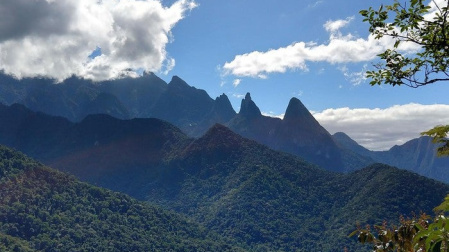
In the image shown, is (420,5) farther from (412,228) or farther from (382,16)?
(412,228)

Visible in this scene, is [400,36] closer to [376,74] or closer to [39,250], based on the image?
[376,74]

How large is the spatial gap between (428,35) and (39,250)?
8365 inches

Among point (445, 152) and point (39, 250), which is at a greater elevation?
point (445, 152)

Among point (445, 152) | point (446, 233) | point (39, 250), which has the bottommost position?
point (39, 250)

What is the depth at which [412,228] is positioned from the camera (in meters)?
13.3

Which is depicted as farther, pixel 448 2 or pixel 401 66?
pixel 401 66

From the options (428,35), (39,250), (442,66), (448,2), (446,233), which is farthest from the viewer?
(39,250)

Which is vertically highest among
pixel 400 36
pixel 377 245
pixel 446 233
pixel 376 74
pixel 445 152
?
pixel 400 36

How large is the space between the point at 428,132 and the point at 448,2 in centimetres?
414

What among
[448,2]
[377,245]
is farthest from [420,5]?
[377,245]

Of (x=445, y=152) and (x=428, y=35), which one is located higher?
(x=428, y=35)

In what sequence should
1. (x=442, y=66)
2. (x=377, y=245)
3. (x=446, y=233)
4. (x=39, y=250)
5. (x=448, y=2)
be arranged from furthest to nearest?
1. (x=39, y=250)
2. (x=377, y=245)
3. (x=442, y=66)
4. (x=448, y=2)
5. (x=446, y=233)

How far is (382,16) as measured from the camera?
12.4 metres

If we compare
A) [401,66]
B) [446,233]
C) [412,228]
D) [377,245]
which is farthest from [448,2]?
[377,245]
